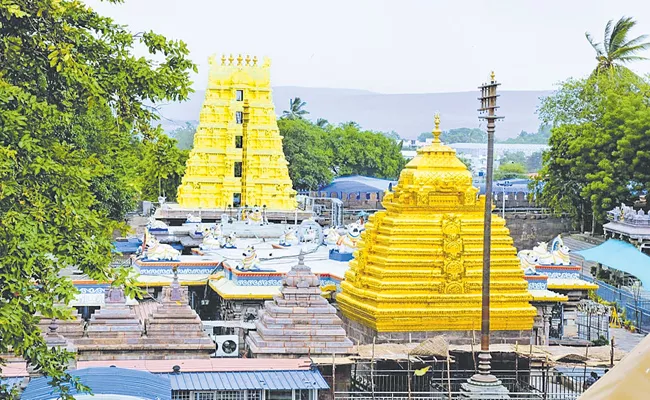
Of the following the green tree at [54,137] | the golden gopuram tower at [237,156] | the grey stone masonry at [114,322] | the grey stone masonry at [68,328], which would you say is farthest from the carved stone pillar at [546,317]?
the golden gopuram tower at [237,156]

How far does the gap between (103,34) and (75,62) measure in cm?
91

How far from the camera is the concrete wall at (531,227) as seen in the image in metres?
50.1

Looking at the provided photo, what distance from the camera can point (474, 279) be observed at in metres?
18.3

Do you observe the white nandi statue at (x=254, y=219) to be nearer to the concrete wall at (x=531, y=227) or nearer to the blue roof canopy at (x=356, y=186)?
the concrete wall at (x=531, y=227)

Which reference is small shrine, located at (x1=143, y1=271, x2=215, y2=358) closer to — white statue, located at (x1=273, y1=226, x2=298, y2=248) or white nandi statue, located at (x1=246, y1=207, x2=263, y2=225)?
white statue, located at (x1=273, y1=226, x2=298, y2=248)

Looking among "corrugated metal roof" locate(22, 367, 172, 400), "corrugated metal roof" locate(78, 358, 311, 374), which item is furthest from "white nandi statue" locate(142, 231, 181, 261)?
"corrugated metal roof" locate(22, 367, 172, 400)

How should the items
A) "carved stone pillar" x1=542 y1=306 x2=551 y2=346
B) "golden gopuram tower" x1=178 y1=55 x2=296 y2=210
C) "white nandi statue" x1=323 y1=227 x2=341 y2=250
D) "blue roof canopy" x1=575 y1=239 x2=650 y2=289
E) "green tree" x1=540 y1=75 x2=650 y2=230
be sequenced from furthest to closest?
"golden gopuram tower" x1=178 y1=55 x2=296 y2=210 → "green tree" x1=540 y1=75 x2=650 y2=230 → "blue roof canopy" x1=575 y1=239 x2=650 y2=289 → "white nandi statue" x1=323 y1=227 x2=341 y2=250 → "carved stone pillar" x1=542 y1=306 x2=551 y2=346

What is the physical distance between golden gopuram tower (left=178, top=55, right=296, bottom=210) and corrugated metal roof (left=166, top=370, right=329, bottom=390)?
97.7 ft

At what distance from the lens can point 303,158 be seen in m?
61.6

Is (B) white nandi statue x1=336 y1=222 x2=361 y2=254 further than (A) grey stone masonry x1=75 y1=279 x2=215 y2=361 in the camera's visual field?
Yes

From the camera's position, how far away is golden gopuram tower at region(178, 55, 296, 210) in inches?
1729

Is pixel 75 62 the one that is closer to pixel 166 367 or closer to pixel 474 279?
pixel 166 367

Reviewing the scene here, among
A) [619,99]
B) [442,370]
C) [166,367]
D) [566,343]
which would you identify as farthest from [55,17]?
[619,99]

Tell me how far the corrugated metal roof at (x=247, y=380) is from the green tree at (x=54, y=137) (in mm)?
3712
